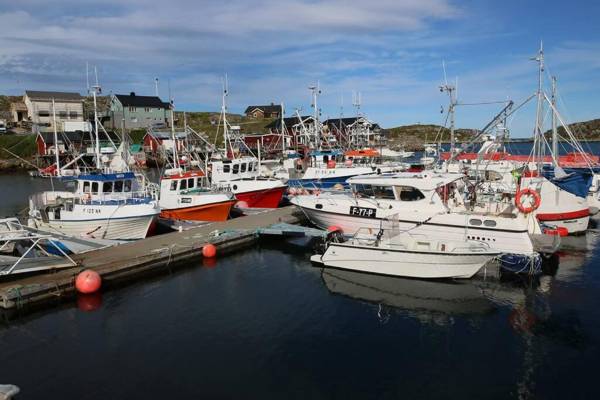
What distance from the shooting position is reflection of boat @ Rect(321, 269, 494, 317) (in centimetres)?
1588

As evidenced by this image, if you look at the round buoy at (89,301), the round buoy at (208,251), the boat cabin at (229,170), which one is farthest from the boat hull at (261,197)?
the round buoy at (89,301)

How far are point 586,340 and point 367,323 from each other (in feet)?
20.1

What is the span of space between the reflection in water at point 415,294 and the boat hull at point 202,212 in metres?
10.1

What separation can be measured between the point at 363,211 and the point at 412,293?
5947 millimetres

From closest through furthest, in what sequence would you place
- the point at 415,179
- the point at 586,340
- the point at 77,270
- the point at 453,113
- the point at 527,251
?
1. the point at 586,340
2. the point at 77,270
3. the point at 527,251
4. the point at 415,179
5. the point at 453,113

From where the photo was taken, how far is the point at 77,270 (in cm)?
1748

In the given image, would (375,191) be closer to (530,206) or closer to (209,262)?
(530,206)

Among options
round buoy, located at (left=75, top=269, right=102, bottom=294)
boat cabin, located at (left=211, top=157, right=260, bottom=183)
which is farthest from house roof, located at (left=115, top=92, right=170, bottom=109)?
round buoy, located at (left=75, top=269, right=102, bottom=294)

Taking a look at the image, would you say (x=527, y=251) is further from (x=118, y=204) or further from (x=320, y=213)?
(x=118, y=204)

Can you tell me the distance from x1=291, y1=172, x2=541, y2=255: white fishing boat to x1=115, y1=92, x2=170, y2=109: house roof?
7477cm

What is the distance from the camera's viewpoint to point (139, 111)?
91.1m

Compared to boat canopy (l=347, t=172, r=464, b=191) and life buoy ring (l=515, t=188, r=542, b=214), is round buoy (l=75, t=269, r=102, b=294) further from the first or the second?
life buoy ring (l=515, t=188, r=542, b=214)

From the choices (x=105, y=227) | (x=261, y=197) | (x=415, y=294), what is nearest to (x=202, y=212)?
(x=261, y=197)

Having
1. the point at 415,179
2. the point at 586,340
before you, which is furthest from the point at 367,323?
the point at 415,179
